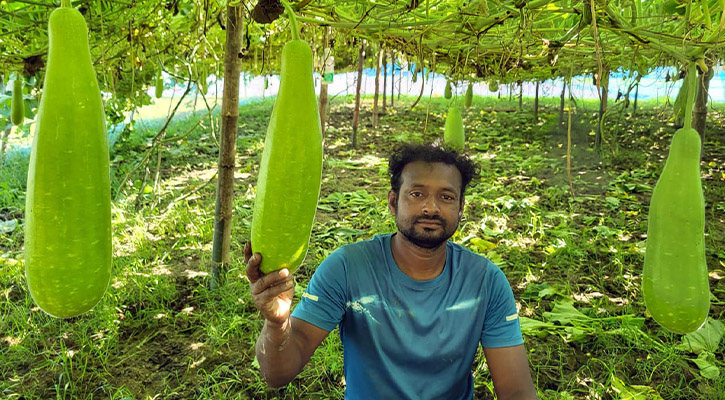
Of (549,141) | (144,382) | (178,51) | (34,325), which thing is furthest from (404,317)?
(549,141)

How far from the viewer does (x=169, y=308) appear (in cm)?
399

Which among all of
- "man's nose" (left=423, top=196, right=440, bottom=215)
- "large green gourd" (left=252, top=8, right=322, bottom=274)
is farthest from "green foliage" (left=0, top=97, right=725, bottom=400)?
"large green gourd" (left=252, top=8, right=322, bottom=274)

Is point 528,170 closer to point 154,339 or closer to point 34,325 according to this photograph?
point 154,339

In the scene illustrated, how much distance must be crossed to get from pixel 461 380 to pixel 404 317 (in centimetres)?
37

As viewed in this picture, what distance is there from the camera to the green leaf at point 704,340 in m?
3.34

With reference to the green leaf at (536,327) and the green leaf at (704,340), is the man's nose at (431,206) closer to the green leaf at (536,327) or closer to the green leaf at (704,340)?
the green leaf at (536,327)

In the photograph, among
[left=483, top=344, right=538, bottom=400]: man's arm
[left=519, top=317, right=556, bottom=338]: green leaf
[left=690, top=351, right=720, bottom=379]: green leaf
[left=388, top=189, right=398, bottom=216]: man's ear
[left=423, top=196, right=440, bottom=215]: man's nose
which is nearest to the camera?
[left=483, top=344, right=538, bottom=400]: man's arm

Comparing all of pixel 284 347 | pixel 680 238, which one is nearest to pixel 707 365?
pixel 680 238

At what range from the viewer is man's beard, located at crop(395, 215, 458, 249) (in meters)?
2.09

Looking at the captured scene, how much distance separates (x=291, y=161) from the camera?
2.91 ft

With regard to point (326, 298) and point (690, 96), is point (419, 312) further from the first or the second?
point (690, 96)

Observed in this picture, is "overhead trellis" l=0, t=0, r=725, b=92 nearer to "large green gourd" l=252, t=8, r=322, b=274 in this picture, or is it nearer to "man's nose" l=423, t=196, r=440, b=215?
"large green gourd" l=252, t=8, r=322, b=274

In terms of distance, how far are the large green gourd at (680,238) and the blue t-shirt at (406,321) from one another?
0.93 meters

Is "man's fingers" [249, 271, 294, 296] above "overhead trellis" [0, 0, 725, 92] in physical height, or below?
below
